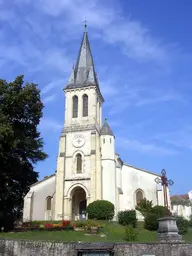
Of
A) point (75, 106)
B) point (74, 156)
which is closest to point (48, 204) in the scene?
point (74, 156)

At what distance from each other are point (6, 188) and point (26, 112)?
10446 mm

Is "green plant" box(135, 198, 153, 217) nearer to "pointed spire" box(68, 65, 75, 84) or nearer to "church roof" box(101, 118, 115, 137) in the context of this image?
"church roof" box(101, 118, 115, 137)

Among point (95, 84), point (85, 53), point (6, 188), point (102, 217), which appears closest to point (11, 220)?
point (6, 188)

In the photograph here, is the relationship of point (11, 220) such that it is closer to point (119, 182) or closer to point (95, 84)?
point (119, 182)

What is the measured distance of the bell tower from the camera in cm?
3647

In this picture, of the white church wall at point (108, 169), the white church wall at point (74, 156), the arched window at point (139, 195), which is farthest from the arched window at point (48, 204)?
the arched window at point (139, 195)

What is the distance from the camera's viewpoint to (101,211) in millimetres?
32500

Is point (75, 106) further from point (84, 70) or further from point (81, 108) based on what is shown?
point (84, 70)

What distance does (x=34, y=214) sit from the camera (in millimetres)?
37469

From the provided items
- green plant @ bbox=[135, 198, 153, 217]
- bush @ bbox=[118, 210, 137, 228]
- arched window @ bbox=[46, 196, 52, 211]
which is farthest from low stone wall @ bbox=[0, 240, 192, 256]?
arched window @ bbox=[46, 196, 52, 211]

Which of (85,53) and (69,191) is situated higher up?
(85,53)

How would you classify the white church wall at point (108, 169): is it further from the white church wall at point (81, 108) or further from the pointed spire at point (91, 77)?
the pointed spire at point (91, 77)

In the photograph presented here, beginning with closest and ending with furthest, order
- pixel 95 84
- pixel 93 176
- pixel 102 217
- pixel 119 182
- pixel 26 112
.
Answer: pixel 26 112 → pixel 102 217 → pixel 93 176 → pixel 119 182 → pixel 95 84

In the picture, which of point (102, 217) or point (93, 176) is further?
point (93, 176)
